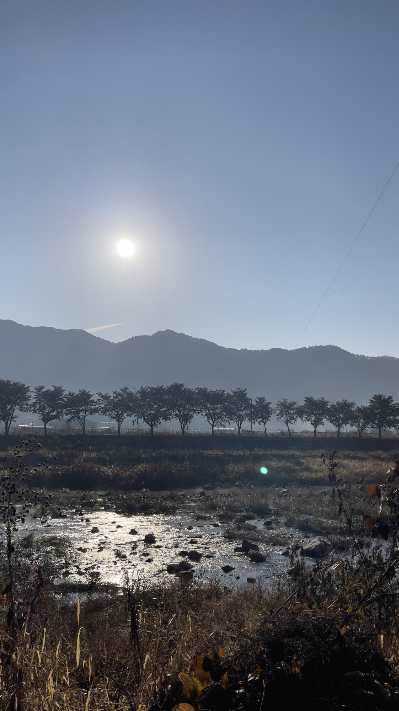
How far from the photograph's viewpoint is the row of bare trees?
59281mm

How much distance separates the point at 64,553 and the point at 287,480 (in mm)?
26053

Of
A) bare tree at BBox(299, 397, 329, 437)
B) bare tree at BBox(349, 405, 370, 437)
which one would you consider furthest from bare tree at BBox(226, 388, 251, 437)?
bare tree at BBox(349, 405, 370, 437)

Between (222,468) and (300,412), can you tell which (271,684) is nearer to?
(222,468)

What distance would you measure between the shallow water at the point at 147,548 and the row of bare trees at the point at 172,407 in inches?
1352

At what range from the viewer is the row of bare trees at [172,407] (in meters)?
59.3

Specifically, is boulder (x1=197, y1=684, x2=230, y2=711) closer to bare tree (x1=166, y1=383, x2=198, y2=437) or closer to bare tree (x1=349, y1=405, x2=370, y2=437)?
bare tree (x1=166, y1=383, x2=198, y2=437)

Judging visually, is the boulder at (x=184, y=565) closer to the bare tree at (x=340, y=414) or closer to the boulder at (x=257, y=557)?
the boulder at (x=257, y=557)

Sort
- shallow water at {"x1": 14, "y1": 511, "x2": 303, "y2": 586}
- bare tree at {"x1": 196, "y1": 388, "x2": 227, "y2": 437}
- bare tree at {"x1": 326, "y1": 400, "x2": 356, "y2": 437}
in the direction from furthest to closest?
1. bare tree at {"x1": 196, "y1": 388, "x2": 227, "y2": 437}
2. bare tree at {"x1": 326, "y1": 400, "x2": 356, "y2": 437}
3. shallow water at {"x1": 14, "y1": 511, "x2": 303, "y2": 586}

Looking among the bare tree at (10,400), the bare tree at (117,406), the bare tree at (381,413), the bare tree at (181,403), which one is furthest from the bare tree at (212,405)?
the bare tree at (10,400)

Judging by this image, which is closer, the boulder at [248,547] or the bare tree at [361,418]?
the boulder at [248,547]

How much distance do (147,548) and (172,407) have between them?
48.2 meters

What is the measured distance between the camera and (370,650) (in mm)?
3252

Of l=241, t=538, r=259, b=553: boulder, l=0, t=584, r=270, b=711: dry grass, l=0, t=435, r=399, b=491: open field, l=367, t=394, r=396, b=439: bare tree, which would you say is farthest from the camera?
l=367, t=394, r=396, b=439: bare tree

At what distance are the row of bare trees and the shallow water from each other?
34.3 m
